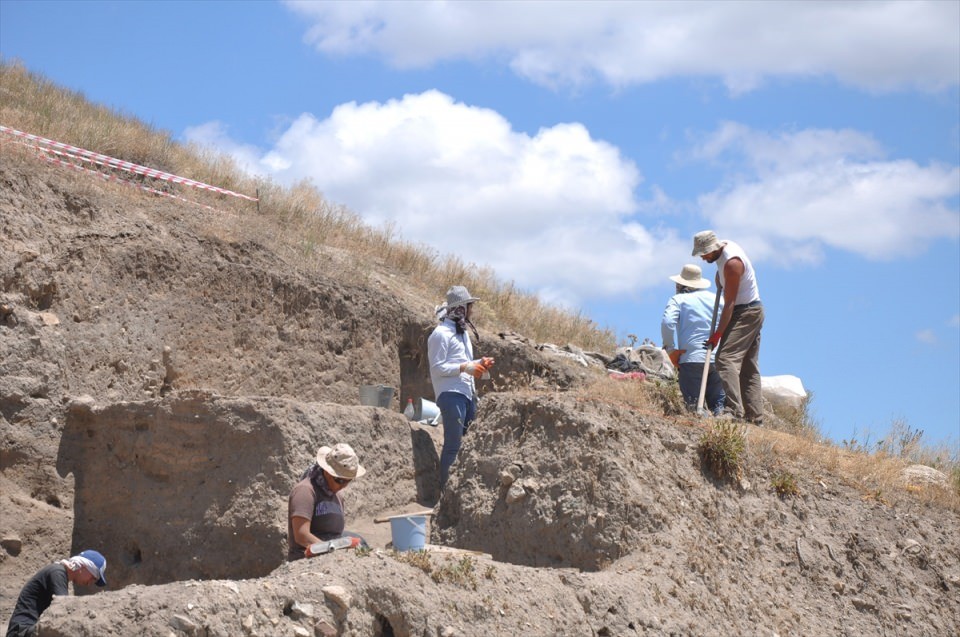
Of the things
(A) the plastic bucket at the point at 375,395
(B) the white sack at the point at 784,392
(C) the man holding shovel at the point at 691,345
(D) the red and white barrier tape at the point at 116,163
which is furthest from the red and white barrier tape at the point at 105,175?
(B) the white sack at the point at 784,392

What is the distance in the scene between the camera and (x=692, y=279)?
39.7 feet

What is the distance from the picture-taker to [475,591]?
7.46m

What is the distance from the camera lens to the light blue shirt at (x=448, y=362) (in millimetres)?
10477

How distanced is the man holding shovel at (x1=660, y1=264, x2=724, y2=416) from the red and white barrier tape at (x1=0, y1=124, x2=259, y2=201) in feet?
23.6

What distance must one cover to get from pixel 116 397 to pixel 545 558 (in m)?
4.47

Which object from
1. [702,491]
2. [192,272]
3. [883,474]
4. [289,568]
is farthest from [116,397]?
[883,474]

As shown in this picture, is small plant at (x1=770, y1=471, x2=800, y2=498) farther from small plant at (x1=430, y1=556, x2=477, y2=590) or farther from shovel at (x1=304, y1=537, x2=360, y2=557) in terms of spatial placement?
shovel at (x1=304, y1=537, x2=360, y2=557)

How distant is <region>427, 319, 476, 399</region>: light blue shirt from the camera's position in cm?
1048

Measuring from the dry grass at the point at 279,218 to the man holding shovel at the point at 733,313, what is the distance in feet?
15.9

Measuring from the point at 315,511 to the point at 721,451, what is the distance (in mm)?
3671

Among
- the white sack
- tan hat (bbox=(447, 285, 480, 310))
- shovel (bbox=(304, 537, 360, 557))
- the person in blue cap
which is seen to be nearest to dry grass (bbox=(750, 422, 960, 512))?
tan hat (bbox=(447, 285, 480, 310))

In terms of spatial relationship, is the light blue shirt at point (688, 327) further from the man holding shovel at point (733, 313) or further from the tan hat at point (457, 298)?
the tan hat at point (457, 298)

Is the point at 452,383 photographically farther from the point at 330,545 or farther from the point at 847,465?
the point at 847,465

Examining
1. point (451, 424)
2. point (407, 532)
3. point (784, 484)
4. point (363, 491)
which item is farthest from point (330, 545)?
point (784, 484)
